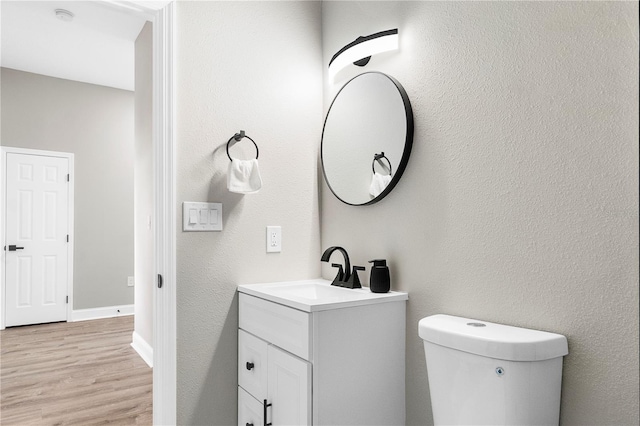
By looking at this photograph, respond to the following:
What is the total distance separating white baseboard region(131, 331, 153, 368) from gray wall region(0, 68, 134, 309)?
52.6 inches

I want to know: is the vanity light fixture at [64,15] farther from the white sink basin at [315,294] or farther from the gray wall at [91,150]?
the white sink basin at [315,294]

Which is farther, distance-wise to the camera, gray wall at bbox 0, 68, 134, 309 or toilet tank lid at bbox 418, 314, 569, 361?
gray wall at bbox 0, 68, 134, 309

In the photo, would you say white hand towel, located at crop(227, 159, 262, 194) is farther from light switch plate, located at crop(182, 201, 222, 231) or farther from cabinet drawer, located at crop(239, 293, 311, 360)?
cabinet drawer, located at crop(239, 293, 311, 360)

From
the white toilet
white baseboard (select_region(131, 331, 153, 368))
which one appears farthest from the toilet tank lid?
white baseboard (select_region(131, 331, 153, 368))

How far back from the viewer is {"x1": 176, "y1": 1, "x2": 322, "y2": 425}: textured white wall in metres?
1.72

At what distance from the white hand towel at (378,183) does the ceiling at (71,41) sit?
2.30m

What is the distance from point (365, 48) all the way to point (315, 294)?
1083mm

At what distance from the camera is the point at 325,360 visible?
1.38 m

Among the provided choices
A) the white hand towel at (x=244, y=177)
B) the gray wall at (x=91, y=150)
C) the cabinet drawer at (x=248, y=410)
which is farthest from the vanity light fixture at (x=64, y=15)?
the cabinet drawer at (x=248, y=410)

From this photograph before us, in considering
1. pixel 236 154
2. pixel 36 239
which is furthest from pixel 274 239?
pixel 36 239

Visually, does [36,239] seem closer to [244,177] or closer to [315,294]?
[244,177]

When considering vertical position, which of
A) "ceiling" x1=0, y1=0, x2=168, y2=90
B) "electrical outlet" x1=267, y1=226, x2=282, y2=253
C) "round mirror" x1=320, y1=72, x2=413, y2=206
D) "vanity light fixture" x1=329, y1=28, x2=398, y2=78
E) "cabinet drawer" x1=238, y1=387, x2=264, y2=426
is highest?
"ceiling" x1=0, y1=0, x2=168, y2=90

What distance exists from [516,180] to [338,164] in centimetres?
86

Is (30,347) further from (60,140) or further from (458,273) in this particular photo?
(458,273)
